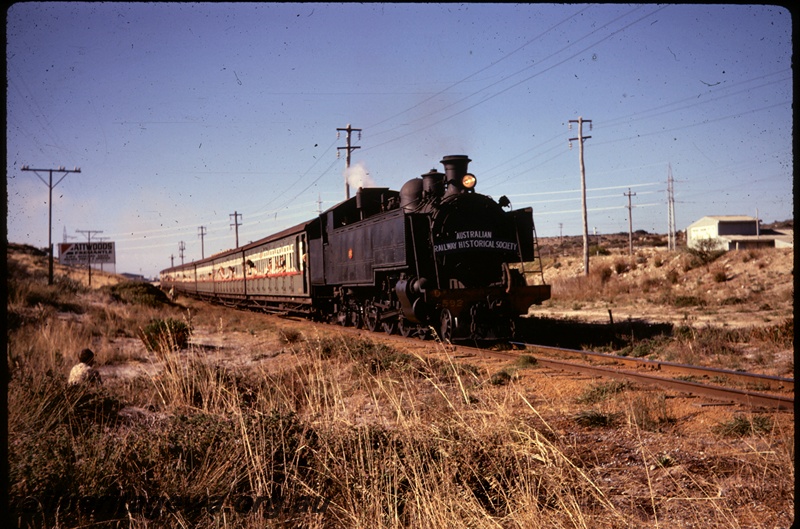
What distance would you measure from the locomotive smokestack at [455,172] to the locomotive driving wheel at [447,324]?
2739mm

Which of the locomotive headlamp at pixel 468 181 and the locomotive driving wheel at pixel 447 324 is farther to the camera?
the locomotive headlamp at pixel 468 181

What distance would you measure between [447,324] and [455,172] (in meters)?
3.52

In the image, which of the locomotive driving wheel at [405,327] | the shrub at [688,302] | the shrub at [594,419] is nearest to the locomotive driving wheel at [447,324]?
the locomotive driving wheel at [405,327]

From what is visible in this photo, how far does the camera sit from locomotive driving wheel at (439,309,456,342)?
12.8 metres

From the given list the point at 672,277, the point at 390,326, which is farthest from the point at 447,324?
the point at 672,277

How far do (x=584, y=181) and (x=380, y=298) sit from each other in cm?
2485

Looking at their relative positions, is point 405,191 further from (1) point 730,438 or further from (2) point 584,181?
(2) point 584,181

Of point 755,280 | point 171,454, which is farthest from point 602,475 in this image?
point 755,280

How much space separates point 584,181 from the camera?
3650cm

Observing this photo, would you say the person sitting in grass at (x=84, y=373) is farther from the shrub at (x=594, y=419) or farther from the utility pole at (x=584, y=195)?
the utility pole at (x=584, y=195)

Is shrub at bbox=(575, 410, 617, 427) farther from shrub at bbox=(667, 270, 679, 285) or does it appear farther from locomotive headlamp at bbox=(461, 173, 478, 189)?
shrub at bbox=(667, 270, 679, 285)

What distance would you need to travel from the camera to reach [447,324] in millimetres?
13008

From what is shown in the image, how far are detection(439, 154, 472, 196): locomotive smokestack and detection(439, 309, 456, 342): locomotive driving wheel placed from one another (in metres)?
2.74

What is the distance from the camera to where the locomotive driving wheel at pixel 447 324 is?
1283 centimetres
